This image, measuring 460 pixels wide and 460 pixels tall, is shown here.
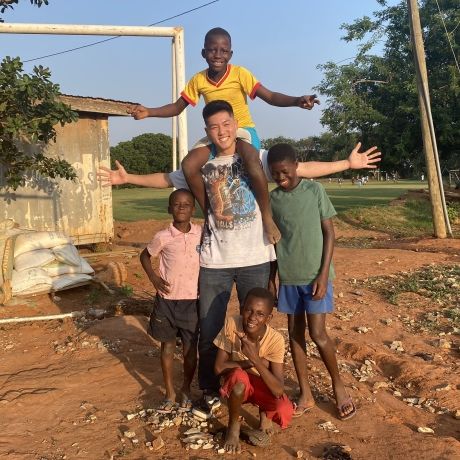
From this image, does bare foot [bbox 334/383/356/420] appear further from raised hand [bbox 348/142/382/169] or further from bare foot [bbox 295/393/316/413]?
raised hand [bbox 348/142/382/169]

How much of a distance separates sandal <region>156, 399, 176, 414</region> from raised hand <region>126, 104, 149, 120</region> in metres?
1.87

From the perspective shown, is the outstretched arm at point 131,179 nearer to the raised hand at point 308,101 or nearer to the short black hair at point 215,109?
the short black hair at point 215,109

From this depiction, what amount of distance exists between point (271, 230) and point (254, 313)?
0.51m

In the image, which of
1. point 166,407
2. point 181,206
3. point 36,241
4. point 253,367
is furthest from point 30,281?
point 253,367

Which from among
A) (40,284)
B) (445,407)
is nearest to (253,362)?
(445,407)

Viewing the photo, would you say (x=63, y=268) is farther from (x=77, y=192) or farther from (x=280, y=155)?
(x=280, y=155)

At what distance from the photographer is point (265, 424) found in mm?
3156

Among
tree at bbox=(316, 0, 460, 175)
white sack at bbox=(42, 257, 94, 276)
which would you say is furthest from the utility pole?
white sack at bbox=(42, 257, 94, 276)

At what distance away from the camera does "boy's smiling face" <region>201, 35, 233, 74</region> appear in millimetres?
3578

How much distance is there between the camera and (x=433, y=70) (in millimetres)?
15609

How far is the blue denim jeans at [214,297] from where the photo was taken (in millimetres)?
3232

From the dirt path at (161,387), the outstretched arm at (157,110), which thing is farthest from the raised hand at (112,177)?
the dirt path at (161,387)

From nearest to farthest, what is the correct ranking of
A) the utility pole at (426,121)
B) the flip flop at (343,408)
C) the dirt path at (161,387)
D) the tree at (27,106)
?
the dirt path at (161,387)
the flip flop at (343,408)
the tree at (27,106)
the utility pole at (426,121)

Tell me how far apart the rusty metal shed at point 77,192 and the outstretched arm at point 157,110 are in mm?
5743
